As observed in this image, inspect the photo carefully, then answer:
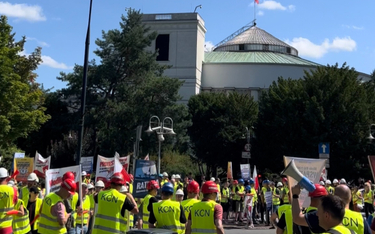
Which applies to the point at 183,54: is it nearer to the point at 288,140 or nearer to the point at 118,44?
the point at 118,44

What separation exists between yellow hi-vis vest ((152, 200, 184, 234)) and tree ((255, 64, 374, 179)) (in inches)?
1506

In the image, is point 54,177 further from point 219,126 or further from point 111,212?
point 219,126

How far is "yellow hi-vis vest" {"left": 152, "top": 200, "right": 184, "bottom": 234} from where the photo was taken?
8.74 metres

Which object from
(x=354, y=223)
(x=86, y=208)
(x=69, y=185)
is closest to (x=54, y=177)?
(x=86, y=208)

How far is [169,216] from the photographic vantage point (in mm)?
8750

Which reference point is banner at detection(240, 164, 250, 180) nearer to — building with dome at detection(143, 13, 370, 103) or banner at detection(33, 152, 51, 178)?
banner at detection(33, 152, 51, 178)

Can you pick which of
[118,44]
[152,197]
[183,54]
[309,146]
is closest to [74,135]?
[118,44]

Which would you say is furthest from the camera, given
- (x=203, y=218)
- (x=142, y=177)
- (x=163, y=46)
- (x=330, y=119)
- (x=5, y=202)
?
(x=163, y=46)

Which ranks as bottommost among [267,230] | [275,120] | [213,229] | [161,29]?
[267,230]

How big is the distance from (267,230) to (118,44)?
3371 cm

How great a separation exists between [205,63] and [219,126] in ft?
50.9

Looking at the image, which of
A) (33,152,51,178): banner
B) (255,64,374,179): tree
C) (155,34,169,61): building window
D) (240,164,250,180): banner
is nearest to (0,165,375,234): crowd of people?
(33,152,51,178): banner

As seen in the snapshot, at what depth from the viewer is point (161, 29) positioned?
217 ft

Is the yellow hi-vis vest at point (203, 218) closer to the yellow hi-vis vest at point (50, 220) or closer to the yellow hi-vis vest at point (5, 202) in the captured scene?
the yellow hi-vis vest at point (50, 220)
